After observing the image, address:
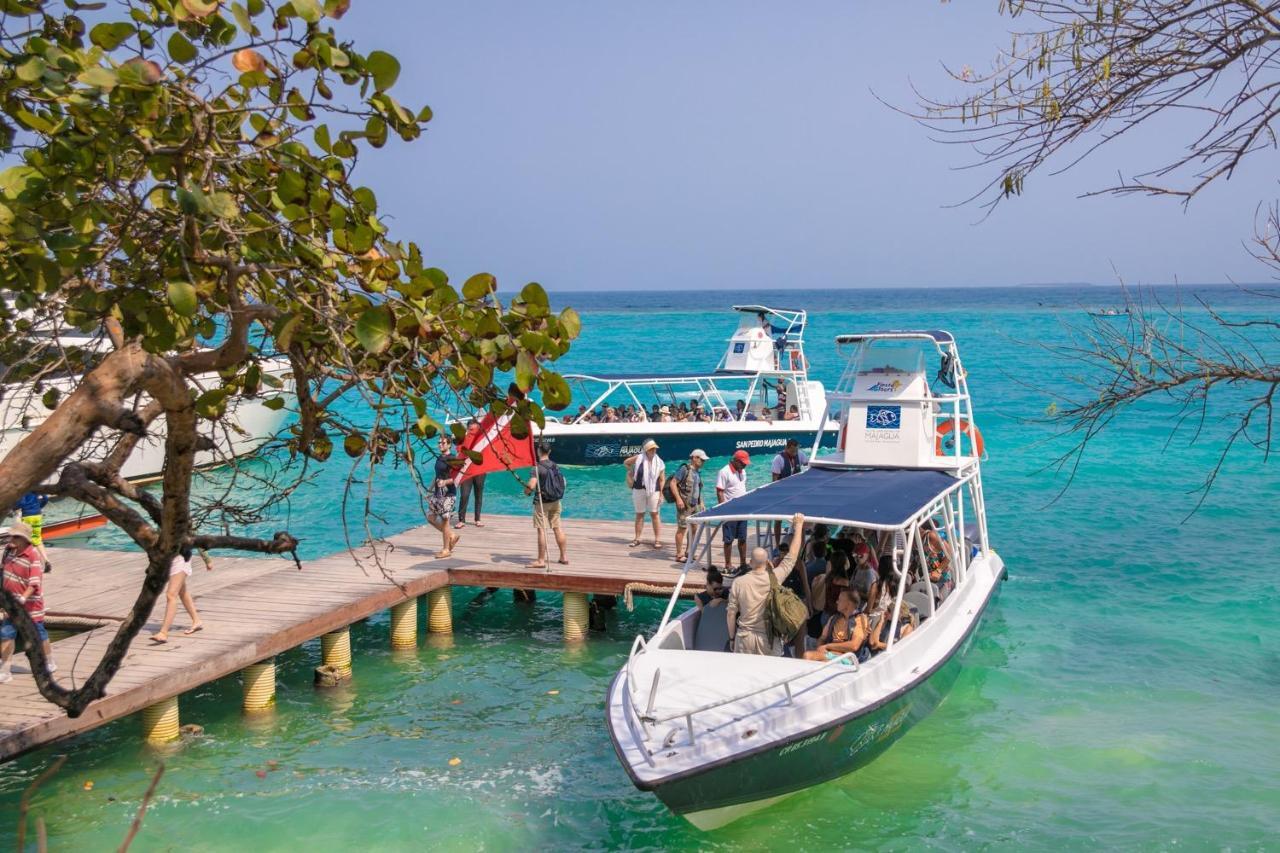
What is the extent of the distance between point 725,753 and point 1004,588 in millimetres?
10576

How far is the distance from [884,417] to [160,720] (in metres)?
9.18

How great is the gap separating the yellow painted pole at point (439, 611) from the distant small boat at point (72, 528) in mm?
8891

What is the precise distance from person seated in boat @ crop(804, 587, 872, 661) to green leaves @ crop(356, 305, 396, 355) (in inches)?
293

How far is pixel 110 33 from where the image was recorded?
369 cm

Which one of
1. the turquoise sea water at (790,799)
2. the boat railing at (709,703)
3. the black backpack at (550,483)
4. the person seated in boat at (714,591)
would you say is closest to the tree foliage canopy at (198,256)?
the turquoise sea water at (790,799)

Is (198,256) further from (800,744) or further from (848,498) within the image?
(848,498)

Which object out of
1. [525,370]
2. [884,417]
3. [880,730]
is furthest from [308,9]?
[884,417]

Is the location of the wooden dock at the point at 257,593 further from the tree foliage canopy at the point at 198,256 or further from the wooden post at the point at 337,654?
the tree foliage canopy at the point at 198,256

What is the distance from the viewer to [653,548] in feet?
54.0

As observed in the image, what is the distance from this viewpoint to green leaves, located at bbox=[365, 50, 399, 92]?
365 cm

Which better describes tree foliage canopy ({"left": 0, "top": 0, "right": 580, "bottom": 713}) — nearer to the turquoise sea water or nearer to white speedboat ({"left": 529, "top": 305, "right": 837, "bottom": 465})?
the turquoise sea water

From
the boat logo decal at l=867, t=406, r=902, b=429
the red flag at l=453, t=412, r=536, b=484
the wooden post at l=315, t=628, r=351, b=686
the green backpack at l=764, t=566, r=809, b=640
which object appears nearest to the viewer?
the red flag at l=453, t=412, r=536, b=484

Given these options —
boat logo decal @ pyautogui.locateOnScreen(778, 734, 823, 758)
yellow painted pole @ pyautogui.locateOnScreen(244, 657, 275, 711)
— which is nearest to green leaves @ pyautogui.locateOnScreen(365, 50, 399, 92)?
boat logo decal @ pyautogui.locateOnScreen(778, 734, 823, 758)

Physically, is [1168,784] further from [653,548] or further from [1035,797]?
[653,548]
